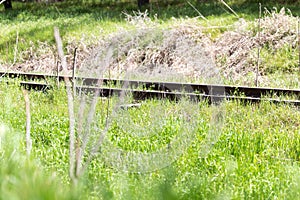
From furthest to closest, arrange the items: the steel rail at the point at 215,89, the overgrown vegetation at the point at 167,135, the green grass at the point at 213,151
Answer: the steel rail at the point at 215,89, the green grass at the point at 213,151, the overgrown vegetation at the point at 167,135

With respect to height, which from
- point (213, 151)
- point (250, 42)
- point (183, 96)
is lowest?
point (213, 151)

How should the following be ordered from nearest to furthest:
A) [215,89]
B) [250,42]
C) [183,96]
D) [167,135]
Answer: [167,135]
[183,96]
[215,89]
[250,42]

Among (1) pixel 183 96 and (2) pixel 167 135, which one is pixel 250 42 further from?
(2) pixel 167 135

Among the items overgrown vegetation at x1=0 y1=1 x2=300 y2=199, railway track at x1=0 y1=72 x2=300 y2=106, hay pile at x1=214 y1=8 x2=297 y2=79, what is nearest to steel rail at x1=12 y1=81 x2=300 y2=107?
railway track at x1=0 y1=72 x2=300 y2=106

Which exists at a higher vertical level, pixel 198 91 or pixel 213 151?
pixel 198 91

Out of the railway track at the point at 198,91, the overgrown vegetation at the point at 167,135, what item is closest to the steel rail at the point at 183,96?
the railway track at the point at 198,91

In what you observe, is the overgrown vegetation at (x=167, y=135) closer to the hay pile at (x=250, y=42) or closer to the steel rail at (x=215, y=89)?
the hay pile at (x=250, y=42)

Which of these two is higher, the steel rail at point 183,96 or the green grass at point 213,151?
the steel rail at point 183,96

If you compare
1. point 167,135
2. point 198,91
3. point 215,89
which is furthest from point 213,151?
point 215,89

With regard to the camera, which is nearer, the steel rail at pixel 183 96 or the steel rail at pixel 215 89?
the steel rail at pixel 183 96

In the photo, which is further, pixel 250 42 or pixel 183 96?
pixel 250 42

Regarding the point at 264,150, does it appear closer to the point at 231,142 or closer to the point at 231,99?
the point at 231,142

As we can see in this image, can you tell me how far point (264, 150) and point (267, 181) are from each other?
1.07m

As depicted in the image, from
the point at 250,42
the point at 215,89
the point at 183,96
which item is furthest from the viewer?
the point at 250,42
